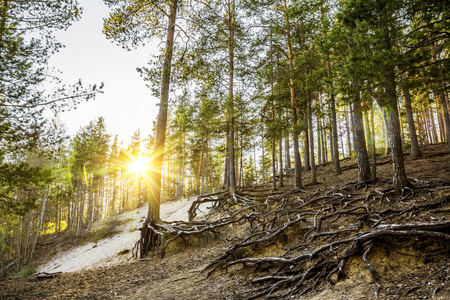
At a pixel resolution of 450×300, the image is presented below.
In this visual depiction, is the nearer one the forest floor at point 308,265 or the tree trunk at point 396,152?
the forest floor at point 308,265

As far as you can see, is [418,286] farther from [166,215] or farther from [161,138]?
[166,215]

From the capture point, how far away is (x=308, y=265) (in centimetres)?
480

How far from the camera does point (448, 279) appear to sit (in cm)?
305

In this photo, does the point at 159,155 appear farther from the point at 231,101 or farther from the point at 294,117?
the point at 294,117

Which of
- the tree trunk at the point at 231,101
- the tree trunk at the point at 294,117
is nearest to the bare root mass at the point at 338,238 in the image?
the tree trunk at the point at 294,117

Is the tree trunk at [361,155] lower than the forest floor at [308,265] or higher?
higher

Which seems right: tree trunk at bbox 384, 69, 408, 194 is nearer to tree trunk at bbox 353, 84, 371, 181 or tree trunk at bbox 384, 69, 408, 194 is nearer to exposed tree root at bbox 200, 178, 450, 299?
exposed tree root at bbox 200, 178, 450, 299

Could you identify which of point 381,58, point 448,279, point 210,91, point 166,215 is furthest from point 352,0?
point 166,215

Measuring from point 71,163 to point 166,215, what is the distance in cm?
1067

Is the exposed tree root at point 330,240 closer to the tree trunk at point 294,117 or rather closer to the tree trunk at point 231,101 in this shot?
the tree trunk at point 294,117

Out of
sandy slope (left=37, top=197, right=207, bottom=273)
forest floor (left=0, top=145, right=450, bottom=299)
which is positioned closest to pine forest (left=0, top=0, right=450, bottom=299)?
forest floor (left=0, top=145, right=450, bottom=299)

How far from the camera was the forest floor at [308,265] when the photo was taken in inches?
141

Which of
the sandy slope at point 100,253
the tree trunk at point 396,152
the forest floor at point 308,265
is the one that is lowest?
the sandy slope at point 100,253

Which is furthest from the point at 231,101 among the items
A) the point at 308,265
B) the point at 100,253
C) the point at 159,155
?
the point at 100,253
